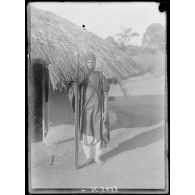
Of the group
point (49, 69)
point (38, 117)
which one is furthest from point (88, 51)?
point (38, 117)

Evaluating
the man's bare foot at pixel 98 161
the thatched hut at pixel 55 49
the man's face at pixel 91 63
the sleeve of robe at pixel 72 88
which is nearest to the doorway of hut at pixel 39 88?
the thatched hut at pixel 55 49

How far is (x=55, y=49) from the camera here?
76.2 inches

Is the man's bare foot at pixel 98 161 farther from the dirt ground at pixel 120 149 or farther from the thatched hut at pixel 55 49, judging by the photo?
the thatched hut at pixel 55 49

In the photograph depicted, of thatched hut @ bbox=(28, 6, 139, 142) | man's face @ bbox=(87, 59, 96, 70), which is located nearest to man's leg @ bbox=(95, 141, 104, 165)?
thatched hut @ bbox=(28, 6, 139, 142)

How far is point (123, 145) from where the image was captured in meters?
1.94

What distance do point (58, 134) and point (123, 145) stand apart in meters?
0.34

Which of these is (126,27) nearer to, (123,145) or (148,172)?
(123,145)

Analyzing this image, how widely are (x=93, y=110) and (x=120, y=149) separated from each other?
0.24 meters

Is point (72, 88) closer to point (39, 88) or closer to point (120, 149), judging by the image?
point (39, 88)

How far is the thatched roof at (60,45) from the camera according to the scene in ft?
6.31

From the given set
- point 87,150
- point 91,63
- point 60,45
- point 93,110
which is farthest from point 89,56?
point 87,150

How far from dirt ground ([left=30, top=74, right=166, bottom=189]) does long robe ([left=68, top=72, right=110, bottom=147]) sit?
1.7 inches

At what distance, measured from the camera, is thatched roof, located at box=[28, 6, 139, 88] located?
1923 millimetres

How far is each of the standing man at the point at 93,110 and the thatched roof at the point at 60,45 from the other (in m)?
0.07
